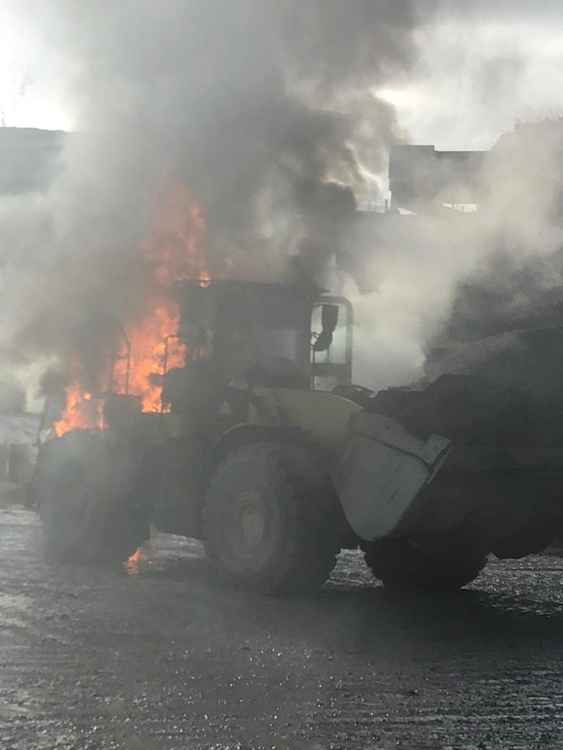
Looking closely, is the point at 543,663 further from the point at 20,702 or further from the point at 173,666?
the point at 20,702

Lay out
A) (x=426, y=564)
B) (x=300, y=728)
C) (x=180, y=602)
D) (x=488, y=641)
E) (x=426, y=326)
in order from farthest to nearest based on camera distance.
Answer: (x=426, y=326) < (x=426, y=564) < (x=180, y=602) < (x=488, y=641) < (x=300, y=728)

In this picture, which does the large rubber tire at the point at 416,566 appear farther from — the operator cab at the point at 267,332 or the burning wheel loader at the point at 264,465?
the operator cab at the point at 267,332

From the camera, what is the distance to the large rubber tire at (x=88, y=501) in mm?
11672

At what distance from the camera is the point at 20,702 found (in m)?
5.88

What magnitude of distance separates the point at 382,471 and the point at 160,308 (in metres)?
4.32

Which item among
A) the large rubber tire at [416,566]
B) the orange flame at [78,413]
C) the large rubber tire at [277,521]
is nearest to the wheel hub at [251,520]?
the large rubber tire at [277,521]

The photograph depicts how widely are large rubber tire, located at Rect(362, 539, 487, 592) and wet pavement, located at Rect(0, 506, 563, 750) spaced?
0.25m

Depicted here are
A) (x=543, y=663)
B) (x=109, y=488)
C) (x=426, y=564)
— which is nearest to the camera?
(x=543, y=663)

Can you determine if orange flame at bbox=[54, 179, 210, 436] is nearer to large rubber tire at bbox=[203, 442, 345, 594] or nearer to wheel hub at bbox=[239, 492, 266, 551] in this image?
large rubber tire at bbox=[203, 442, 345, 594]

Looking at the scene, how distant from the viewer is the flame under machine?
868 centimetres

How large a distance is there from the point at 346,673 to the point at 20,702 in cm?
197

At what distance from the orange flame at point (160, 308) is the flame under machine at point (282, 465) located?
31cm

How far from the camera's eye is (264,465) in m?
9.71

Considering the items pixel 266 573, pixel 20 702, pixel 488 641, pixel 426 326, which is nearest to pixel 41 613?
pixel 266 573
